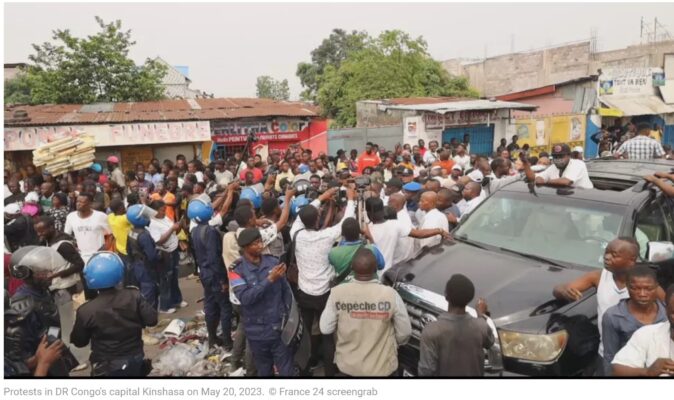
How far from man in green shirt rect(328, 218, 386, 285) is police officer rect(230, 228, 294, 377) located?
1.53ft

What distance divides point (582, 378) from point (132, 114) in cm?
1580

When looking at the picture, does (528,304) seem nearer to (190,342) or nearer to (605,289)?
(605,289)

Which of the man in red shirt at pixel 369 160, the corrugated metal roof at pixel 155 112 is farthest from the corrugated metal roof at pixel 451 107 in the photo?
the man in red shirt at pixel 369 160

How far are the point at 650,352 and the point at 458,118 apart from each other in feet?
50.6

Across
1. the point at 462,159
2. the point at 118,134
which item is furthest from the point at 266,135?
the point at 462,159

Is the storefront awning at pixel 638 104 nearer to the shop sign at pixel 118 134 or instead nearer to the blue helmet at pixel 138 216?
the shop sign at pixel 118 134

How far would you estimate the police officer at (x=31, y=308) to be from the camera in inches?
125

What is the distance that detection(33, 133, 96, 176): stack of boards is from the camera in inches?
372

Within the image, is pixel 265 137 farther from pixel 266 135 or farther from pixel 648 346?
pixel 648 346

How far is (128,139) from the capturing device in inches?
579

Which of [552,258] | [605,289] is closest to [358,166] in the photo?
[552,258]

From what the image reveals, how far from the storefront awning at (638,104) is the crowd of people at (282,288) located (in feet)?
57.7

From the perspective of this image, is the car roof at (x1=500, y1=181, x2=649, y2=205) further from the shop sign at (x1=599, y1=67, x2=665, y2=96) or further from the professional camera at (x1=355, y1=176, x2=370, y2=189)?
the shop sign at (x1=599, y1=67, x2=665, y2=96)

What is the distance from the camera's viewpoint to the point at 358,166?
11703 mm
